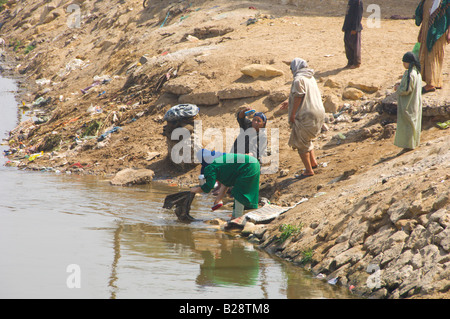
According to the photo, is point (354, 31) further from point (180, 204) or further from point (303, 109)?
point (180, 204)

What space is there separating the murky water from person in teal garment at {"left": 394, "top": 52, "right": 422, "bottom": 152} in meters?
2.74

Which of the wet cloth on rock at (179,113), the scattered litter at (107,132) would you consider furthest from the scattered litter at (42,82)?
the wet cloth on rock at (179,113)

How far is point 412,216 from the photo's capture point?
5.26m

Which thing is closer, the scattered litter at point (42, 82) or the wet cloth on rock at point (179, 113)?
the wet cloth on rock at point (179, 113)

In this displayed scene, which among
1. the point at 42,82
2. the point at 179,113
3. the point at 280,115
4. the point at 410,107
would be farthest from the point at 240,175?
the point at 42,82

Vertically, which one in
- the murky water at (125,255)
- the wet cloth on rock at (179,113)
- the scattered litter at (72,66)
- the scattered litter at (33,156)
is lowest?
the scattered litter at (33,156)

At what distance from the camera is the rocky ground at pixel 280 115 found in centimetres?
525

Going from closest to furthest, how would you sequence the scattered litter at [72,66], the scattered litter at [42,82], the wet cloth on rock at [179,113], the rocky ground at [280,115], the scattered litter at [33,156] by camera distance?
the rocky ground at [280,115]
the wet cloth on rock at [179,113]
the scattered litter at [33,156]
the scattered litter at [72,66]
the scattered litter at [42,82]

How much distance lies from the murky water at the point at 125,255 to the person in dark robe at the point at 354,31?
5.21m

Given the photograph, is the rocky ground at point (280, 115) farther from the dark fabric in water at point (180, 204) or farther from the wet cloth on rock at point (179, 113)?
the dark fabric in water at point (180, 204)

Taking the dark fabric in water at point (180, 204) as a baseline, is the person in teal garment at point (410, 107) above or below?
above

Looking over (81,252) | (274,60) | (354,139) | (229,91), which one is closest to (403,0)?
(274,60)

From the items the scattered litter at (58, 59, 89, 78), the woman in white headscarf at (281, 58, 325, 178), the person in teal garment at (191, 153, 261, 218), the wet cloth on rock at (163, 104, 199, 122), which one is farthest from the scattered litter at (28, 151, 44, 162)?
the scattered litter at (58, 59, 89, 78)

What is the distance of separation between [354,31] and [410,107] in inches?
182
